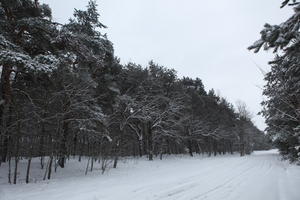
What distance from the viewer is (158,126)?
111 feet

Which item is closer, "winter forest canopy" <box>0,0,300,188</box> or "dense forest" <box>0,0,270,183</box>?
"winter forest canopy" <box>0,0,300,188</box>

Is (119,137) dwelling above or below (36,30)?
below

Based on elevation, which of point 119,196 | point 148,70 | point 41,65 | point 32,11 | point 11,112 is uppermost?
point 148,70

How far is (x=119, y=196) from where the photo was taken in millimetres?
9219

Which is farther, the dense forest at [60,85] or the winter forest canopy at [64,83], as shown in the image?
the dense forest at [60,85]

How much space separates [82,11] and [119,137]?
10.7m

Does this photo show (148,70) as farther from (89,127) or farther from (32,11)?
(32,11)

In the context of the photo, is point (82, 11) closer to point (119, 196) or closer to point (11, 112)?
point (11, 112)

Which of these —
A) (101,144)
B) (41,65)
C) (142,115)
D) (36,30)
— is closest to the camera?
(41,65)

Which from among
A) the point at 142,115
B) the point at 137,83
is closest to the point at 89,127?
the point at 142,115

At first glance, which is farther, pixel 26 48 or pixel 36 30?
pixel 26 48

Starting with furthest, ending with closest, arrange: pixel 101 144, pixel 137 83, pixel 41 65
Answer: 1. pixel 137 83
2. pixel 101 144
3. pixel 41 65

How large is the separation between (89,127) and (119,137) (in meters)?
4.34

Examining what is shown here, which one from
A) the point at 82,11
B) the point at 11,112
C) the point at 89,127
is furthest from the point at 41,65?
the point at 82,11
